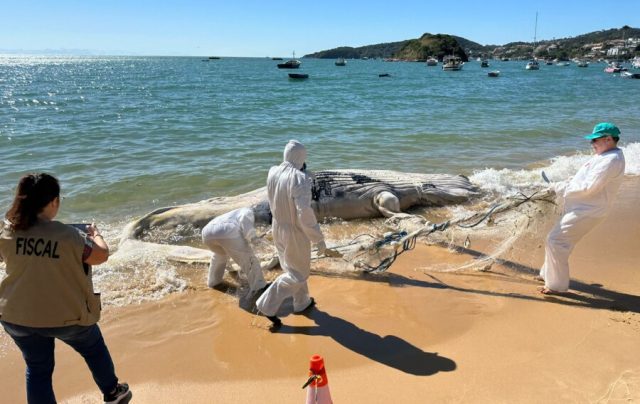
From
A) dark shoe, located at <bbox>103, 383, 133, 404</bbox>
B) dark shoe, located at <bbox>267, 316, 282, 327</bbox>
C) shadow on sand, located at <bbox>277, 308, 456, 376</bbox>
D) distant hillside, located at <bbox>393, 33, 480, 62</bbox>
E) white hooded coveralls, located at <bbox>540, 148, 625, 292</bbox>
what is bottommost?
shadow on sand, located at <bbox>277, 308, 456, 376</bbox>

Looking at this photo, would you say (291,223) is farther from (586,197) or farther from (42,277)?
(586,197)

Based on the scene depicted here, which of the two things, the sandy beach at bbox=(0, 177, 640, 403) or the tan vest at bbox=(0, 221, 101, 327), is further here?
the sandy beach at bbox=(0, 177, 640, 403)

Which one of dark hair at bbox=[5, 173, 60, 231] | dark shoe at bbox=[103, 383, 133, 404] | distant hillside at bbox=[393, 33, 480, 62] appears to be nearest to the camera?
dark hair at bbox=[5, 173, 60, 231]

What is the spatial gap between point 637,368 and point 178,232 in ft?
20.9

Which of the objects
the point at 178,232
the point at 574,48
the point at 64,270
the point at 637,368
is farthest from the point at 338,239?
the point at 574,48

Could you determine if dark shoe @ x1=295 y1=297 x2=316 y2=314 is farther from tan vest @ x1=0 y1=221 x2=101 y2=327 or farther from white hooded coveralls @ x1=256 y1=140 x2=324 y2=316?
tan vest @ x1=0 y1=221 x2=101 y2=327

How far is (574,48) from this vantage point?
181250 mm

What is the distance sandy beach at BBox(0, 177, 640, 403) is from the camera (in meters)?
3.85

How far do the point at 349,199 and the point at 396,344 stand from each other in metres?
4.55

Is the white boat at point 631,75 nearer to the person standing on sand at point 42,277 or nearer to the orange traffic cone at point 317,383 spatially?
the orange traffic cone at point 317,383

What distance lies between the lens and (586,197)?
5.17 metres

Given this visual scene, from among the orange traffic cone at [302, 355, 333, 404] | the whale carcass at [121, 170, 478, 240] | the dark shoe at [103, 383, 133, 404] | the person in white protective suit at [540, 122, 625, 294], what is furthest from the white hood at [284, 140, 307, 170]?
the whale carcass at [121, 170, 478, 240]

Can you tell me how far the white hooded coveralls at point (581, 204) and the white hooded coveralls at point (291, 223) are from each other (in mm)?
2721

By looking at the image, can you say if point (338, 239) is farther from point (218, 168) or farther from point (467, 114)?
point (467, 114)
